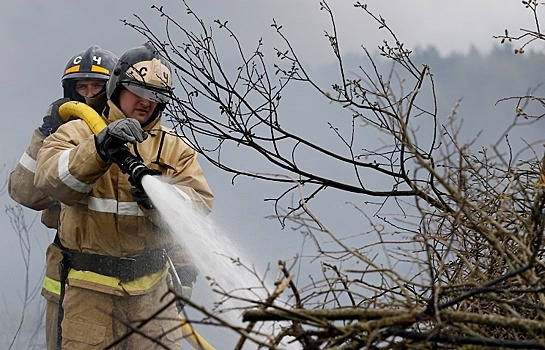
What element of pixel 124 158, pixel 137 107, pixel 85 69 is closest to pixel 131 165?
pixel 124 158

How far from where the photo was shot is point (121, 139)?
4320 mm

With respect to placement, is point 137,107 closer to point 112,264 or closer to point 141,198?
point 141,198

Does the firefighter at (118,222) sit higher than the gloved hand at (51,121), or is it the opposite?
the gloved hand at (51,121)

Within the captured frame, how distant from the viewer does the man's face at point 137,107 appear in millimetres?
4883

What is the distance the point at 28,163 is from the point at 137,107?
2.70 feet

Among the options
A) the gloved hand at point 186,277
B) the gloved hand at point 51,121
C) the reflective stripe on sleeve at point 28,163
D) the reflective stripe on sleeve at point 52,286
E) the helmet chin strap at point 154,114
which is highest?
the gloved hand at point 51,121

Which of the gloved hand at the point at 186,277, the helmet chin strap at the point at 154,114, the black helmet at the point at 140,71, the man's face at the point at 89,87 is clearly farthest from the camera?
the man's face at the point at 89,87

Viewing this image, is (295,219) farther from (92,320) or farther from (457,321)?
(92,320)

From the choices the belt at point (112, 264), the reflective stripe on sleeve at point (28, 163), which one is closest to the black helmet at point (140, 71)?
the reflective stripe on sleeve at point (28, 163)

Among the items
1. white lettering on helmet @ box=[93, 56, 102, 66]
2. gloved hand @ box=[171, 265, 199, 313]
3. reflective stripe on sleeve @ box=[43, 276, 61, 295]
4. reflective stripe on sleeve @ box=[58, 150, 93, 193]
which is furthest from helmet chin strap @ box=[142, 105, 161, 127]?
white lettering on helmet @ box=[93, 56, 102, 66]

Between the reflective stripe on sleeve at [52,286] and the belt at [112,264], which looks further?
the reflective stripe on sleeve at [52,286]

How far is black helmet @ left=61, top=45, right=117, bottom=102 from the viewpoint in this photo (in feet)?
20.1

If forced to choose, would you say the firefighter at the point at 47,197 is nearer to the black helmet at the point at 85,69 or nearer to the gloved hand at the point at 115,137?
the black helmet at the point at 85,69

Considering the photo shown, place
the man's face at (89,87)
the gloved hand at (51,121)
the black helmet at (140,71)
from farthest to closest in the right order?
the man's face at (89,87)
the gloved hand at (51,121)
the black helmet at (140,71)
